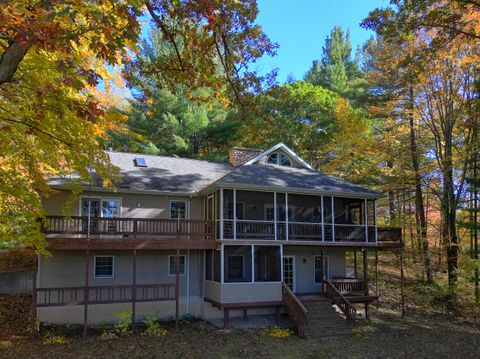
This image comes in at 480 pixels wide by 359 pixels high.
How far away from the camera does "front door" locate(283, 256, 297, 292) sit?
65.3ft

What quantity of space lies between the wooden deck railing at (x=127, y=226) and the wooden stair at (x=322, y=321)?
5.38 metres

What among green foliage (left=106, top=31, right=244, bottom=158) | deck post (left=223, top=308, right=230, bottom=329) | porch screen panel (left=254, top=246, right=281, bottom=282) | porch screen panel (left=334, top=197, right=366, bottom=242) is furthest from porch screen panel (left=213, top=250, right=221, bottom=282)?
green foliage (left=106, top=31, right=244, bottom=158)

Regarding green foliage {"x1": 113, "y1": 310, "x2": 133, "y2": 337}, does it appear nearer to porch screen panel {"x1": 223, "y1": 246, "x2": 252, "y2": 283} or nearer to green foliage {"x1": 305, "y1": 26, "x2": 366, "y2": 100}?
porch screen panel {"x1": 223, "y1": 246, "x2": 252, "y2": 283}

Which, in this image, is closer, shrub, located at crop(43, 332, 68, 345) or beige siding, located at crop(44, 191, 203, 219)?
shrub, located at crop(43, 332, 68, 345)

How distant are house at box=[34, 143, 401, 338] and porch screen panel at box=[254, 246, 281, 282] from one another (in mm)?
48

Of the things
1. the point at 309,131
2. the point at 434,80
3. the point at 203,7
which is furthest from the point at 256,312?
the point at 309,131

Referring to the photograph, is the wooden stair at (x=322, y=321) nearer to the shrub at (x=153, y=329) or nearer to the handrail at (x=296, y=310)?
the handrail at (x=296, y=310)

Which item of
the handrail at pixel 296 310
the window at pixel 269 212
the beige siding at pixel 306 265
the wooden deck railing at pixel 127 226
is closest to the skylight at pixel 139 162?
the wooden deck railing at pixel 127 226

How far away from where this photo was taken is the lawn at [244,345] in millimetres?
12955

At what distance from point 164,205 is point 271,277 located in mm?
6108

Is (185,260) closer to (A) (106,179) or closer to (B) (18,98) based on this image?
(A) (106,179)

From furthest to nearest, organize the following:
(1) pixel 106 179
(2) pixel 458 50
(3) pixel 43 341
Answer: (2) pixel 458 50 → (3) pixel 43 341 → (1) pixel 106 179

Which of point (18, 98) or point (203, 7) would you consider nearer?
point (203, 7)

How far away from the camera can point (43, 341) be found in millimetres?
13891
